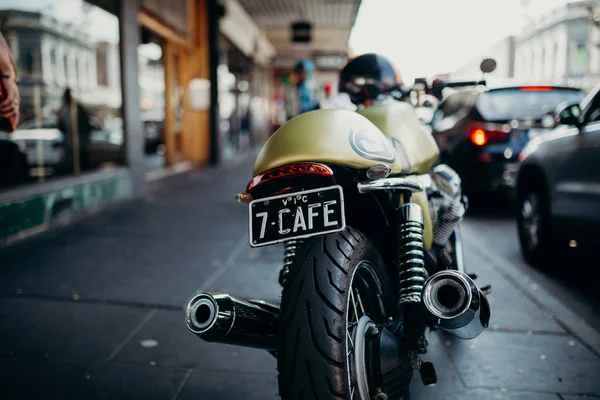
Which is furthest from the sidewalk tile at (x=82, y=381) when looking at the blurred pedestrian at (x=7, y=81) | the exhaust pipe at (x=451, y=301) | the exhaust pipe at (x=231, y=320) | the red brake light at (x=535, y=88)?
the red brake light at (x=535, y=88)

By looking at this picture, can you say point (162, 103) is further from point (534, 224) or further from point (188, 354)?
point (188, 354)

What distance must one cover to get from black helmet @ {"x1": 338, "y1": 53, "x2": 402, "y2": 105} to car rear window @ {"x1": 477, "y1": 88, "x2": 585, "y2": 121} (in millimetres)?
4811

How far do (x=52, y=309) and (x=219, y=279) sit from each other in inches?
49.8

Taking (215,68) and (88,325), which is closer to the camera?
(88,325)

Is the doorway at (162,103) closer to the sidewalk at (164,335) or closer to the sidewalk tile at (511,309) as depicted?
the sidewalk at (164,335)

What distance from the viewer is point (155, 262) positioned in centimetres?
508

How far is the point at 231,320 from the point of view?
209 cm

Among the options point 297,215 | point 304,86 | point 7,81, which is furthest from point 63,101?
point 297,215

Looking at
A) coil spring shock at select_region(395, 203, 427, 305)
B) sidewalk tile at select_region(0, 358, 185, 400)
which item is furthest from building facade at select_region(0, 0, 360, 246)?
coil spring shock at select_region(395, 203, 427, 305)

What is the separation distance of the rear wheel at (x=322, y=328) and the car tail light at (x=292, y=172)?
8.9 inches

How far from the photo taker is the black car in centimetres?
755

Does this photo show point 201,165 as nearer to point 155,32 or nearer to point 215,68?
point 215,68

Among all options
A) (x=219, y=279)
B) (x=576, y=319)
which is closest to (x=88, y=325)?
(x=219, y=279)

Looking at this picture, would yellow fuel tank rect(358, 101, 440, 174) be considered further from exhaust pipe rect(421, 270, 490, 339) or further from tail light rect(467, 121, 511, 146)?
tail light rect(467, 121, 511, 146)
